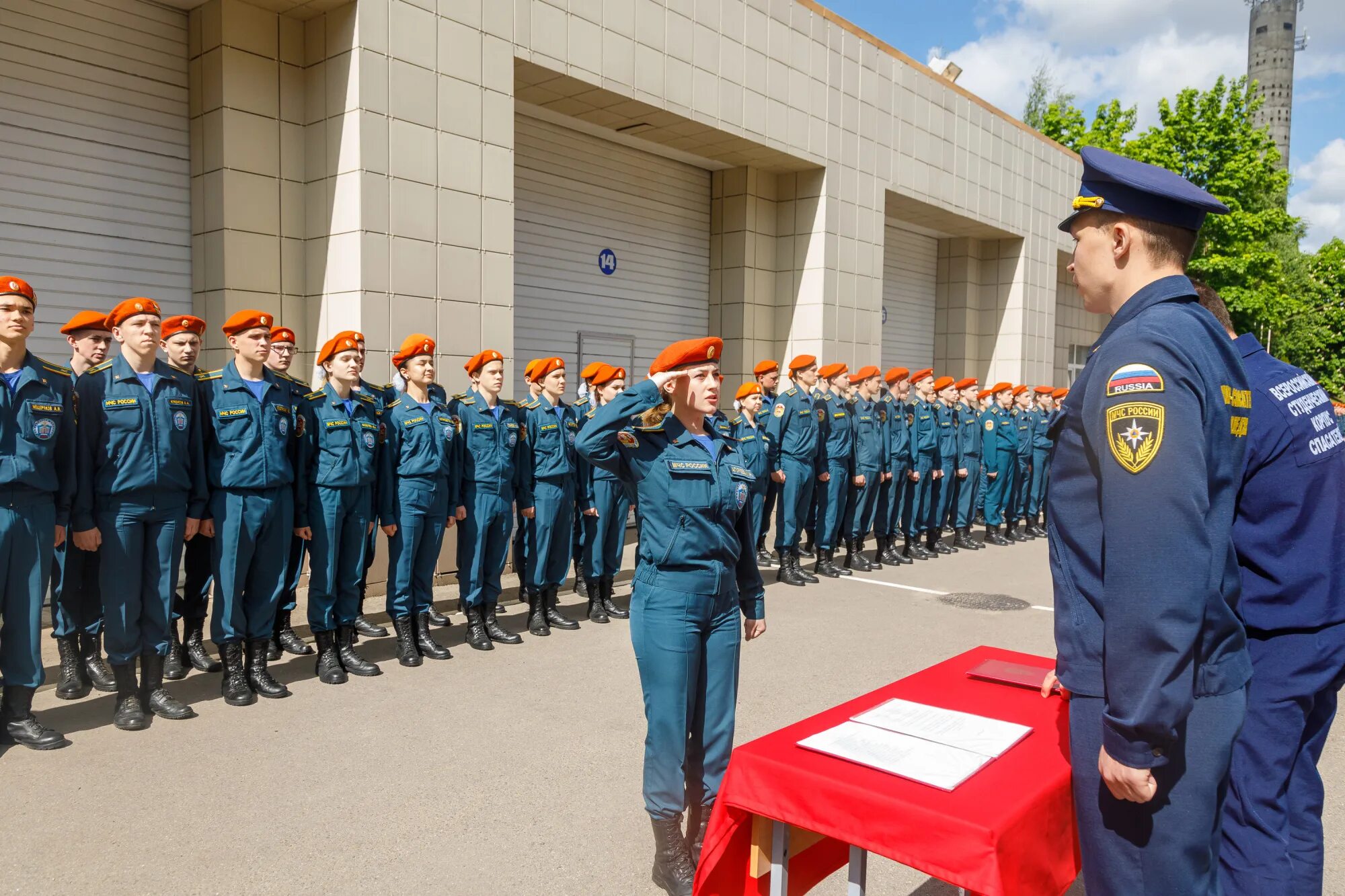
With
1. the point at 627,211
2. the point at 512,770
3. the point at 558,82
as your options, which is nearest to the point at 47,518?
the point at 512,770

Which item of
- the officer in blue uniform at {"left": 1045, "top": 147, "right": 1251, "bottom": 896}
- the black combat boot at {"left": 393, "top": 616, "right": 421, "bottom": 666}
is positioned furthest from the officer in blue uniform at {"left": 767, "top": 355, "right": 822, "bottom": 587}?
the officer in blue uniform at {"left": 1045, "top": 147, "right": 1251, "bottom": 896}

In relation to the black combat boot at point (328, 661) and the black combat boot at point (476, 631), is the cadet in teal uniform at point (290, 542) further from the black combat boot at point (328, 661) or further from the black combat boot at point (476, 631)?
the black combat boot at point (476, 631)

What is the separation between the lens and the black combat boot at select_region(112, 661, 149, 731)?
4.95 metres

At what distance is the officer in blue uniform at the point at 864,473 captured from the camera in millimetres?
10586

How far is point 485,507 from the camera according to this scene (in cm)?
696

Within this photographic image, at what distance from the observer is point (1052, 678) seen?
2799 mm

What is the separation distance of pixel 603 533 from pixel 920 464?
17.0ft

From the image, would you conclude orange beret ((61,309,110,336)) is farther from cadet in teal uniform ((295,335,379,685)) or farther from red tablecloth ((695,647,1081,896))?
red tablecloth ((695,647,1081,896))

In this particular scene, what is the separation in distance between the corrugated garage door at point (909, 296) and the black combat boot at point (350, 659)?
14.5 m

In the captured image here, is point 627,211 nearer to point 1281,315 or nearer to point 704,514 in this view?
point 704,514

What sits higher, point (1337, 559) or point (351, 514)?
point (1337, 559)

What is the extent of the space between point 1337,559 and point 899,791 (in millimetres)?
1416

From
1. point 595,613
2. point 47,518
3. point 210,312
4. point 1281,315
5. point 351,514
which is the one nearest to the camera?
point 47,518

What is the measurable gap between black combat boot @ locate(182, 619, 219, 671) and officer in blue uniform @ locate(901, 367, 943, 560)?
790 centimetres
